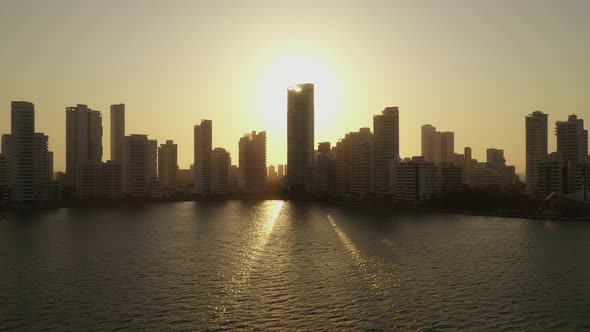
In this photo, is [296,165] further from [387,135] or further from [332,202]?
[387,135]

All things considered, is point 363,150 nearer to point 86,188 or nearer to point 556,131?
point 556,131

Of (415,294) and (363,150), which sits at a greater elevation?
(363,150)

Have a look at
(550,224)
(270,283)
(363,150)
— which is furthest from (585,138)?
(270,283)

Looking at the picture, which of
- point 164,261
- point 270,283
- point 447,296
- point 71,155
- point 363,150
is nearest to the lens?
point 447,296

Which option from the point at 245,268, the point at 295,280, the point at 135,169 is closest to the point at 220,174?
the point at 135,169

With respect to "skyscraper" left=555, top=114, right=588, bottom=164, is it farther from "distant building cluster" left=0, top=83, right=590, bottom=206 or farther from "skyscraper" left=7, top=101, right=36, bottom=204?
"skyscraper" left=7, top=101, right=36, bottom=204

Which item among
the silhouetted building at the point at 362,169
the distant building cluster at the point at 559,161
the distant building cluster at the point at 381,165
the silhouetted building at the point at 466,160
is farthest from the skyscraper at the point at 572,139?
the silhouetted building at the point at 466,160

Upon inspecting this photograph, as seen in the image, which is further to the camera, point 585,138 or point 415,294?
point 585,138
